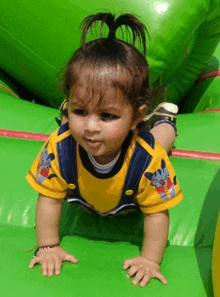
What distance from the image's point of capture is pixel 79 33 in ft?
4.89

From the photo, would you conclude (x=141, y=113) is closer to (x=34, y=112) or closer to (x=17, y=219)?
(x=17, y=219)

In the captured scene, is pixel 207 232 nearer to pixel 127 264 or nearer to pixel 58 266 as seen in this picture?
pixel 127 264

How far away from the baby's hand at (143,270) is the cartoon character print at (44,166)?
0.83 ft

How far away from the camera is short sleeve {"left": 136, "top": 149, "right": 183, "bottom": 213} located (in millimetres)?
931

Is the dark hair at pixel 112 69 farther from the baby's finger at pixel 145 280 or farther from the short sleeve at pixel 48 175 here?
the baby's finger at pixel 145 280

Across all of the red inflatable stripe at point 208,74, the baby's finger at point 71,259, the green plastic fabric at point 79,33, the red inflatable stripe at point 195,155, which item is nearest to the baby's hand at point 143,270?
the baby's finger at point 71,259

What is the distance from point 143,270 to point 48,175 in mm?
287

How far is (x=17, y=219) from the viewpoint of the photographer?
1.07 m

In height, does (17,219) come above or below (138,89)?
below

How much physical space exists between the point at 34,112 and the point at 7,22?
35cm

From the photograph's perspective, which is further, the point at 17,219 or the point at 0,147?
the point at 0,147

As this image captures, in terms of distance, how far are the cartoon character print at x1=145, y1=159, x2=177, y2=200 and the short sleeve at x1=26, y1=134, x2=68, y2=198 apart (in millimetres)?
198

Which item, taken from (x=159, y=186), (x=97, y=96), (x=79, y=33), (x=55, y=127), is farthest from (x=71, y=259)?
(x=79, y=33)

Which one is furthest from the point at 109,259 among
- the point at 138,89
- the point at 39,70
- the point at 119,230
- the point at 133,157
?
the point at 39,70
